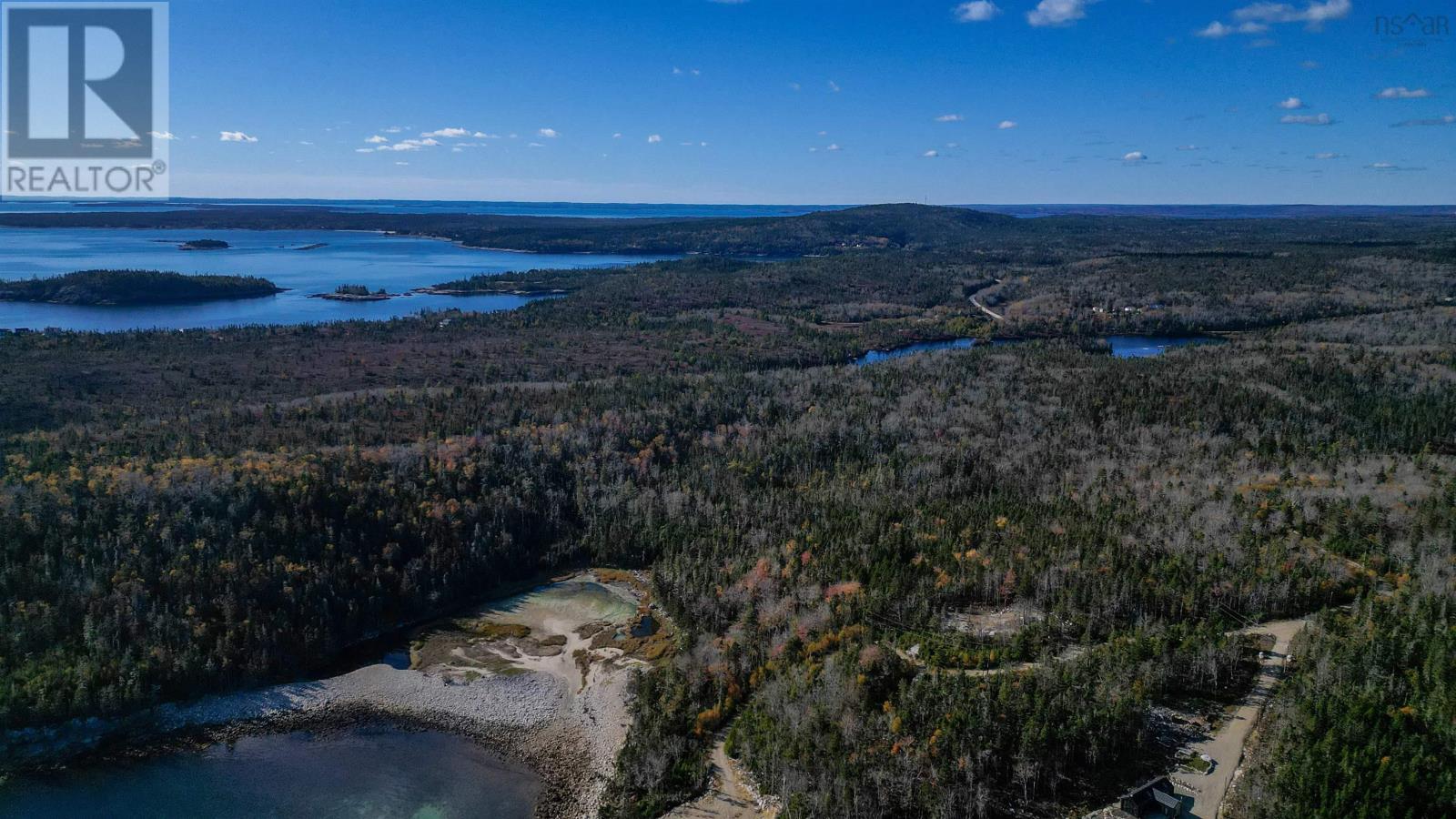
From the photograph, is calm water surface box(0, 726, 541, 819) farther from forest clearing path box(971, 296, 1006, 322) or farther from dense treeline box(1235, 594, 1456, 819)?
forest clearing path box(971, 296, 1006, 322)

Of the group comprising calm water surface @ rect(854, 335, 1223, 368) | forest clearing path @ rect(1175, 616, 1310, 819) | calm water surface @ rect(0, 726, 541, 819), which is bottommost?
calm water surface @ rect(0, 726, 541, 819)

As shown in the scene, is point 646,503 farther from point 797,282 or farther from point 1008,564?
point 797,282

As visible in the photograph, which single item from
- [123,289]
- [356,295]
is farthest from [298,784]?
[123,289]

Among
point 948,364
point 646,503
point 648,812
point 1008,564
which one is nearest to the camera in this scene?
point 648,812

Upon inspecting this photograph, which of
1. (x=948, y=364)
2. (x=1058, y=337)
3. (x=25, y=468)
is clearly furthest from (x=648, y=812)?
(x=1058, y=337)

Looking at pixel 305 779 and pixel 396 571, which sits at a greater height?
pixel 396 571

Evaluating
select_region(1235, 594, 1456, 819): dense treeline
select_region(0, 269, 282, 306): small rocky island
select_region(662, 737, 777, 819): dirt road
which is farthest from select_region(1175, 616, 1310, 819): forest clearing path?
select_region(0, 269, 282, 306): small rocky island
